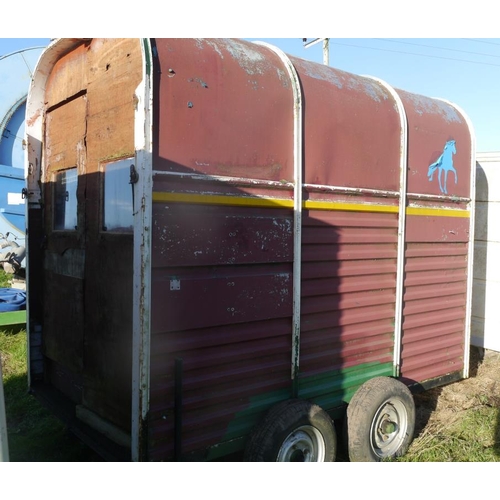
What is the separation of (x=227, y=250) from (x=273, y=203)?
53cm

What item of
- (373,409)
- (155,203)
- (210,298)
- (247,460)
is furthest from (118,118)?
(373,409)

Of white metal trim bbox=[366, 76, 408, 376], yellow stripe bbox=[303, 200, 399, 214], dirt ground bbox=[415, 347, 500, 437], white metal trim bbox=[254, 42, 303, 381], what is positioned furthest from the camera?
dirt ground bbox=[415, 347, 500, 437]

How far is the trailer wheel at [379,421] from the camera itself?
12.9 ft

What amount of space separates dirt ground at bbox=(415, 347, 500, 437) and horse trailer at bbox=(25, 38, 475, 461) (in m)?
0.35

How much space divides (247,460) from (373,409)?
1211mm

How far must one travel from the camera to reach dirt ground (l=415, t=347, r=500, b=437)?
16.2 feet

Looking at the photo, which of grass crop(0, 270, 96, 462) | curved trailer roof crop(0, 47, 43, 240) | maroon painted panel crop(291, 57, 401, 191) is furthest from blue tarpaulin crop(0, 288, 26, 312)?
maroon painted panel crop(291, 57, 401, 191)

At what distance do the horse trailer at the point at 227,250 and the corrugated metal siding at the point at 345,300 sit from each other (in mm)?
17

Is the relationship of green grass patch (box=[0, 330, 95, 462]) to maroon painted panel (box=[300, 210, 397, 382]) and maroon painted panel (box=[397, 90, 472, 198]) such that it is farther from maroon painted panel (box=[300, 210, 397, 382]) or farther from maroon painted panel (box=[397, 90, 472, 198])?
maroon painted panel (box=[397, 90, 472, 198])

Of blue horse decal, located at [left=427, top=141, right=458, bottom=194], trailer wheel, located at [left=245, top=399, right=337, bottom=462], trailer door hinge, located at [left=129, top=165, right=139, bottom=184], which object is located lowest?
trailer wheel, located at [left=245, top=399, right=337, bottom=462]

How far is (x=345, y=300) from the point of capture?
4.10 metres

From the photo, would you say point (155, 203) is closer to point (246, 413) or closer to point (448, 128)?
point (246, 413)

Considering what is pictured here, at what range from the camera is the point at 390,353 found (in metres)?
4.53

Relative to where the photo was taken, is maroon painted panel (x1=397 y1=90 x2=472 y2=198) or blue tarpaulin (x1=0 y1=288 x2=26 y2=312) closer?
maroon painted panel (x1=397 y1=90 x2=472 y2=198)
